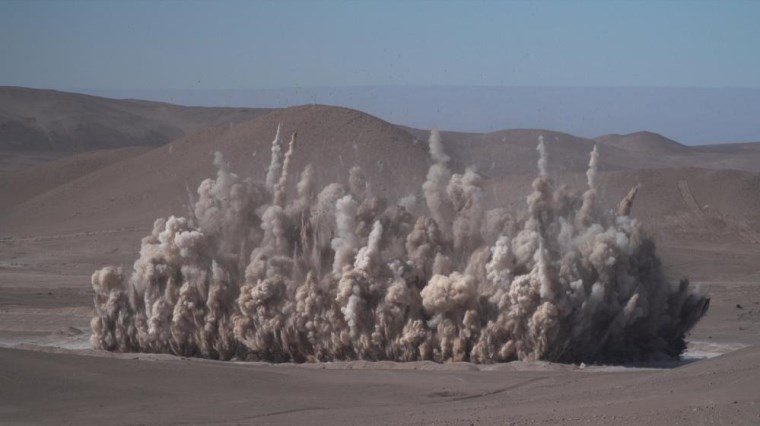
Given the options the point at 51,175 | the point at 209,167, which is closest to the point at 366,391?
the point at 209,167

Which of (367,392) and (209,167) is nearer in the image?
(367,392)

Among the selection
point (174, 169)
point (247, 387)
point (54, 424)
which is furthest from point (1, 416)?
point (174, 169)

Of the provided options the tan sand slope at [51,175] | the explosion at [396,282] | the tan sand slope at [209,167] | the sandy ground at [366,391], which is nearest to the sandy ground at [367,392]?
the sandy ground at [366,391]

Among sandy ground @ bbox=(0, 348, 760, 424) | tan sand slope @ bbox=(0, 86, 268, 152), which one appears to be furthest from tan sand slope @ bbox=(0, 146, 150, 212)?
sandy ground @ bbox=(0, 348, 760, 424)

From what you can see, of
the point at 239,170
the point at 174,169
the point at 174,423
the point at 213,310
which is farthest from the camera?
the point at 174,169

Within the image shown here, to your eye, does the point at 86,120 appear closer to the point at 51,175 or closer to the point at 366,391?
the point at 51,175

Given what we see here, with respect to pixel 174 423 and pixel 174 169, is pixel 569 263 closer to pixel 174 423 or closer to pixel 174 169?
pixel 174 423
